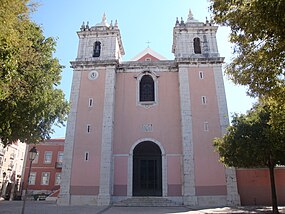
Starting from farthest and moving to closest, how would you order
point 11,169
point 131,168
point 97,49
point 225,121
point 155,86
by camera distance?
point 11,169
point 97,49
point 155,86
point 225,121
point 131,168

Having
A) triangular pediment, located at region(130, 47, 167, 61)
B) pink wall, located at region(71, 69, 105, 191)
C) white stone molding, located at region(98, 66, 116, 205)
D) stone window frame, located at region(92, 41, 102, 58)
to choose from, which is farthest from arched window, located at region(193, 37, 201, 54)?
stone window frame, located at region(92, 41, 102, 58)

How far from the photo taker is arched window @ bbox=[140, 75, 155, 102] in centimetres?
2077

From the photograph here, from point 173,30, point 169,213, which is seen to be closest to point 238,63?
point 169,213

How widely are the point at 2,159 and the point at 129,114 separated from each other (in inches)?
600

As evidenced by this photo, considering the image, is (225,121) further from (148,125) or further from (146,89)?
(146,89)

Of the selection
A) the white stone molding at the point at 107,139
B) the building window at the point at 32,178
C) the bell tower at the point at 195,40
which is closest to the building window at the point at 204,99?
the bell tower at the point at 195,40

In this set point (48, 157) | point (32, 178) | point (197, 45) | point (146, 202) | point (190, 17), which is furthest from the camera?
point (48, 157)

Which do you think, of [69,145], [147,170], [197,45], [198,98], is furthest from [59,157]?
[197,45]

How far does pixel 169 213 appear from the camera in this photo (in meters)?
12.9

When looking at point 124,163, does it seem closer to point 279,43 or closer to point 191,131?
point 191,131

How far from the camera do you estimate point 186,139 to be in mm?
18391

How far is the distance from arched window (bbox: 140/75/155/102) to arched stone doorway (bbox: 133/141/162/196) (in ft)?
11.7

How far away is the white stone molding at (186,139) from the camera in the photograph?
56.1 ft

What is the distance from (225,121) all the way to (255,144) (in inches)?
241
